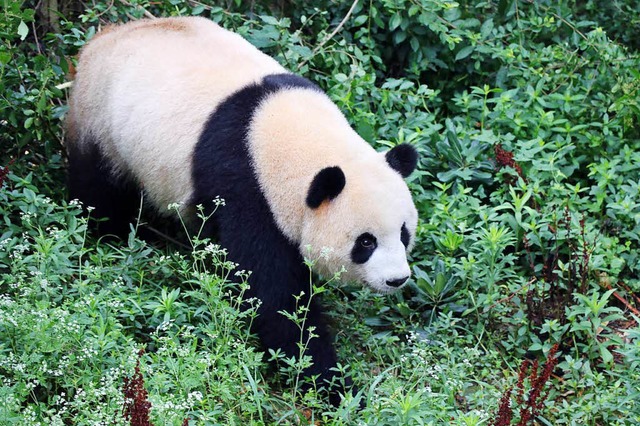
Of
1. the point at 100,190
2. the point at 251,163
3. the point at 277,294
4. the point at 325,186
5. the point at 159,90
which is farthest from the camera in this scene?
the point at 100,190

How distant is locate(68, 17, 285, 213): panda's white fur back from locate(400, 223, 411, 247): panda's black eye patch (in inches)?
48.2

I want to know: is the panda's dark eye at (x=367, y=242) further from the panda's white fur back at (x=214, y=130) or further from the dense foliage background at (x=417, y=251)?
the dense foliage background at (x=417, y=251)

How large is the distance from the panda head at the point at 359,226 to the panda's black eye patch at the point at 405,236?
5 cm

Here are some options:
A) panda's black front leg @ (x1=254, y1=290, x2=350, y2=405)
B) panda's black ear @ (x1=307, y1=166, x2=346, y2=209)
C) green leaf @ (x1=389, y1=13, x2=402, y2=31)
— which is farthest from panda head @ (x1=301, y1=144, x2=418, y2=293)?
green leaf @ (x1=389, y1=13, x2=402, y2=31)

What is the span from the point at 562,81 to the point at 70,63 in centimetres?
365

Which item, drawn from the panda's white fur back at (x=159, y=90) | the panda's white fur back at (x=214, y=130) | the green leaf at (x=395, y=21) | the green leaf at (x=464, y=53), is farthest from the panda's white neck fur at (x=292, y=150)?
the green leaf at (x=464, y=53)

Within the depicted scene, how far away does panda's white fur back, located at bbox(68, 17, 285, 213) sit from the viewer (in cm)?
532

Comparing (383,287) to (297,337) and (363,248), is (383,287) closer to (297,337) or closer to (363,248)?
(363,248)

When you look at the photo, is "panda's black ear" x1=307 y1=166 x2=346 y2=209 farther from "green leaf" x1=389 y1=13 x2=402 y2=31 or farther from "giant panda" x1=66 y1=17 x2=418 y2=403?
"green leaf" x1=389 y1=13 x2=402 y2=31

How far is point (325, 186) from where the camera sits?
15.7 ft

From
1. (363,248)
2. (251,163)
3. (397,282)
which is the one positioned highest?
(251,163)

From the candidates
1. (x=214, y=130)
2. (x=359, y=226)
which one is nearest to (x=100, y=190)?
(x=214, y=130)

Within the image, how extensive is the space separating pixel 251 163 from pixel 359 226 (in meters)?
0.69

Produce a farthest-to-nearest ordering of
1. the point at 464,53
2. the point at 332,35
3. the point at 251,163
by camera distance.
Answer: the point at 464,53 → the point at 332,35 → the point at 251,163
